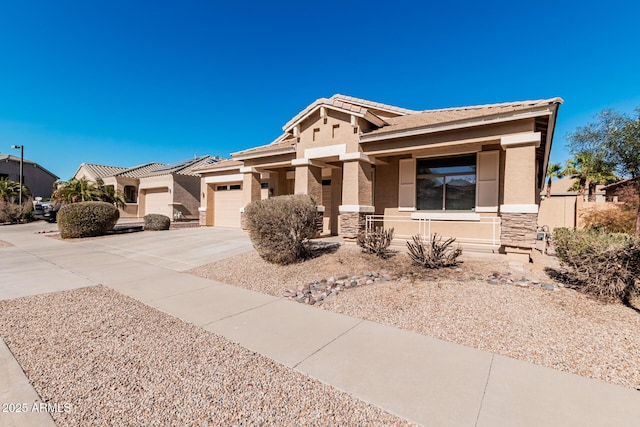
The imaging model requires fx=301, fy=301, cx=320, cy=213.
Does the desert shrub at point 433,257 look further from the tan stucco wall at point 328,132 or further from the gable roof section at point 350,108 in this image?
the gable roof section at point 350,108

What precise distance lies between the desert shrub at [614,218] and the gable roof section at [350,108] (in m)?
10.4

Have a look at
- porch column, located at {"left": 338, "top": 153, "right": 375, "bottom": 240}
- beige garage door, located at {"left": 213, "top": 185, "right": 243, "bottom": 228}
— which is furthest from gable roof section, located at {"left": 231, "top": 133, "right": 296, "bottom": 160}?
beige garage door, located at {"left": 213, "top": 185, "right": 243, "bottom": 228}

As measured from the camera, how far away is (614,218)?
14.8 m

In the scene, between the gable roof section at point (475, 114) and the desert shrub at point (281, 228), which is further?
the desert shrub at point (281, 228)

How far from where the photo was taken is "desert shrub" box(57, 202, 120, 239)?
47.7 feet

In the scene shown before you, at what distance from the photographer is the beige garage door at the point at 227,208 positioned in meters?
18.0

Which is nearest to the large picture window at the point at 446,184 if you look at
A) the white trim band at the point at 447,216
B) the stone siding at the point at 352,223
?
the white trim band at the point at 447,216

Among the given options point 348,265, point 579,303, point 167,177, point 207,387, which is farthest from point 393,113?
point 167,177

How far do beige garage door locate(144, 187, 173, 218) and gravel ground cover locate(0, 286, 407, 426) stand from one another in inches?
807

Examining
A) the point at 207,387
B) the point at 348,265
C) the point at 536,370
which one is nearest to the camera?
the point at 207,387

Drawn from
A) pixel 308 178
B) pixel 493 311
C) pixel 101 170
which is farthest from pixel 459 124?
pixel 101 170

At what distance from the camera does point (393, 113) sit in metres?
13.6

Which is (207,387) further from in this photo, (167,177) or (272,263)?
(167,177)

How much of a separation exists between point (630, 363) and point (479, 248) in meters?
6.09
